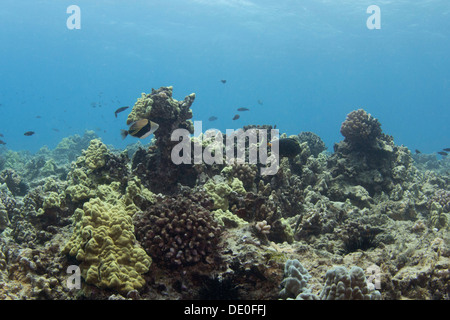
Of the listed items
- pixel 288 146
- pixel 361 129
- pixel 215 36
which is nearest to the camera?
pixel 288 146

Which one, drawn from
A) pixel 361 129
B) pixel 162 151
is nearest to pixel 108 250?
pixel 162 151

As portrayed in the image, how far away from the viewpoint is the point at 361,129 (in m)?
10.4

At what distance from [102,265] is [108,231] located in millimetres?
508

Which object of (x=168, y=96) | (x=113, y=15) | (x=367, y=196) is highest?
(x=113, y=15)

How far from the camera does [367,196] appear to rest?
9180 millimetres

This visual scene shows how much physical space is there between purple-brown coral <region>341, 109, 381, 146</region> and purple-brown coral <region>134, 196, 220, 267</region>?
27.0ft

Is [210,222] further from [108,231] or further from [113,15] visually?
[113,15]

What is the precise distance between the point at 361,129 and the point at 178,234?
8.94m

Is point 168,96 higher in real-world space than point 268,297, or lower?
higher

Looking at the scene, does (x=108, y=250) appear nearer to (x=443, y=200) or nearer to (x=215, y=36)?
(x=443, y=200)

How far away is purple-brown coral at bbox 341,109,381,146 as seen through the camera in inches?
410

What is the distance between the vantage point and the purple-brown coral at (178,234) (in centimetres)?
387

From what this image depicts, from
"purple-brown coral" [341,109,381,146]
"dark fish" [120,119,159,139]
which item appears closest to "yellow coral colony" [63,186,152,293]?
"dark fish" [120,119,159,139]
